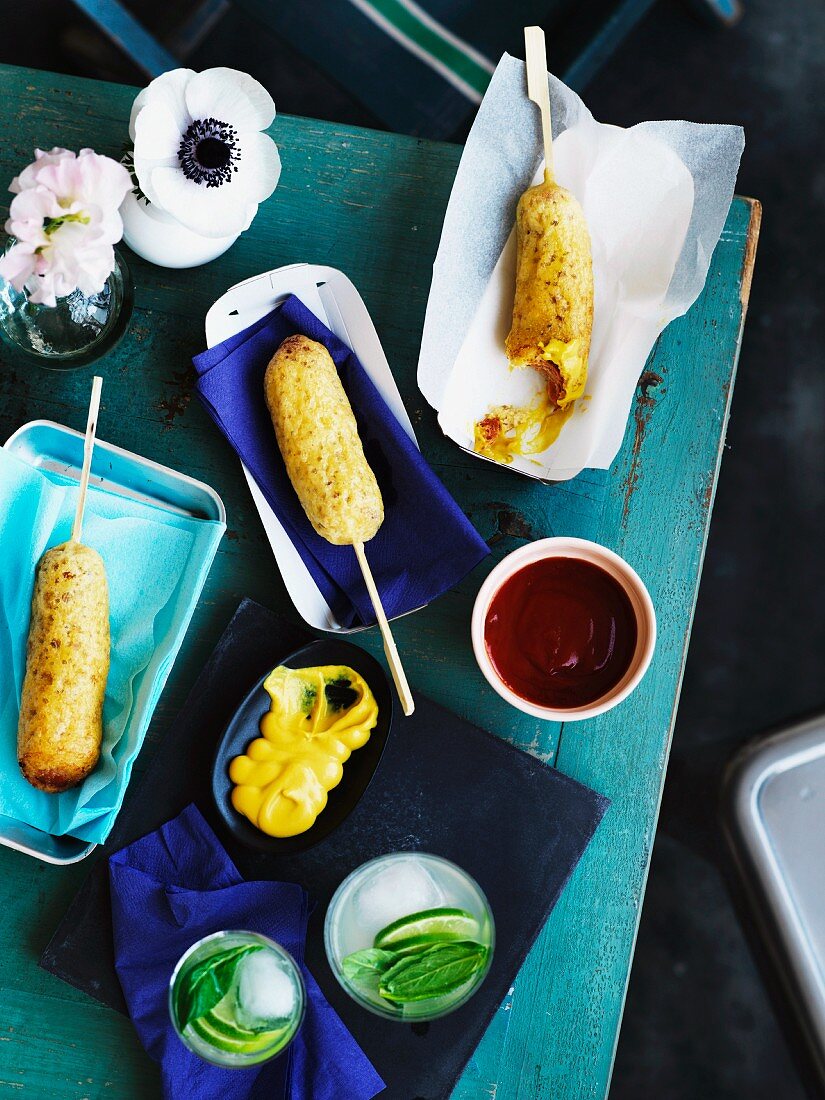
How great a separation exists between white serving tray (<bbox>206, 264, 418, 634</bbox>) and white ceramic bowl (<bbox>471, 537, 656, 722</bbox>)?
0.14m

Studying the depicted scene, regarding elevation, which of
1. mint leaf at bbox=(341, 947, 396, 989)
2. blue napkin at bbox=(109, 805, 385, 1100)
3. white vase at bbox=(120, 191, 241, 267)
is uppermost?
white vase at bbox=(120, 191, 241, 267)

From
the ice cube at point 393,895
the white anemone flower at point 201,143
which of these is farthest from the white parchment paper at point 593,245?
the ice cube at point 393,895

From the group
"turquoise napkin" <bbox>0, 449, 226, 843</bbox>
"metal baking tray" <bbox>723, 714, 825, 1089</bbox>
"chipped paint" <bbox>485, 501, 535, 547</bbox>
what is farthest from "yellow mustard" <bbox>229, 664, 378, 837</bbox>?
"metal baking tray" <bbox>723, 714, 825, 1089</bbox>

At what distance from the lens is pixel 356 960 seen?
92cm

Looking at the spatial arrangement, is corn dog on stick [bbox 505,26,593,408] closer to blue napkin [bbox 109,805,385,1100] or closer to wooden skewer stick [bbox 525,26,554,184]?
wooden skewer stick [bbox 525,26,554,184]

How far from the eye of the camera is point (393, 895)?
3.11ft

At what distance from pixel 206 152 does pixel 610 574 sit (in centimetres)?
58

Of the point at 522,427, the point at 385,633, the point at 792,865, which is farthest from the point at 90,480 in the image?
the point at 792,865

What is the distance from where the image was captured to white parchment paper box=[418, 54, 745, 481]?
1065 millimetres

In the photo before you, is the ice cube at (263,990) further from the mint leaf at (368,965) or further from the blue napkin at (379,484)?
the blue napkin at (379,484)

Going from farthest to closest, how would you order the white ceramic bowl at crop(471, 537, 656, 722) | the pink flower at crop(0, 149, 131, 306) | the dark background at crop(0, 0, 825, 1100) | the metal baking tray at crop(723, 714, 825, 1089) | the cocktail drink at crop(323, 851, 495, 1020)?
1. the dark background at crop(0, 0, 825, 1100)
2. the metal baking tray at crop(723, 714, 825, 1089)
3. the white ceramic bowl at crop(471, 537, 656, 722)
4. the cocktail drink at crop(323, 851, 495, 1020)
5. the pink flower at crop(0, 149, 131, 306)

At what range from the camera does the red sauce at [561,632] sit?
1.03m

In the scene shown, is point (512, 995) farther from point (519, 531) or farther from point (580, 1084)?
point (519, 531)

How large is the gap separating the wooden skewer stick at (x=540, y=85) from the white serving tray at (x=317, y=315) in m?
0.25
